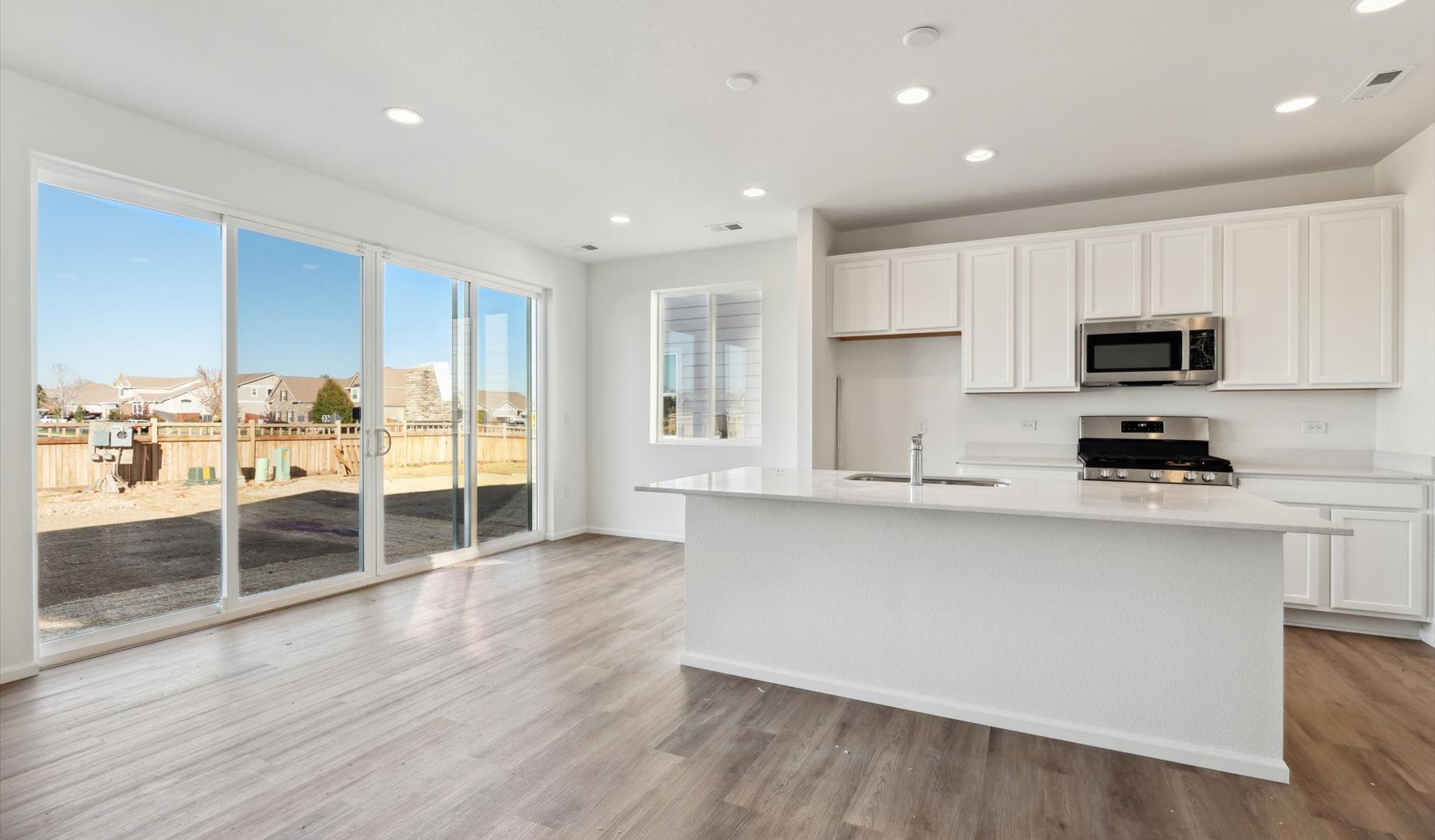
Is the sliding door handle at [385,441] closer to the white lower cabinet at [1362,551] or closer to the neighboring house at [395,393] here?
the neighboring house at [395,393]

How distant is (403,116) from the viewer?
10.5 ft

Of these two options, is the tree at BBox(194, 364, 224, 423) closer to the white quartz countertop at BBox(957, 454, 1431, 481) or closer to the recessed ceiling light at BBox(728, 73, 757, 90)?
the recessed ceiling light at BBox(728, 73, 757, 90)

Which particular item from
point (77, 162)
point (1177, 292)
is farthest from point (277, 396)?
point (1177, 292)

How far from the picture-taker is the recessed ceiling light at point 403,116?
3137 mm

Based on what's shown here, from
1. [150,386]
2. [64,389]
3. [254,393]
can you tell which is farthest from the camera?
[254,393]

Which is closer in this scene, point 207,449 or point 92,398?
point 92,398

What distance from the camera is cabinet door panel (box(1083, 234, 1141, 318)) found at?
4051 mm

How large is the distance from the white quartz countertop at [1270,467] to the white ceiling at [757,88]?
1.81 m

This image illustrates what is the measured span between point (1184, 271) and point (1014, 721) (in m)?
3.11

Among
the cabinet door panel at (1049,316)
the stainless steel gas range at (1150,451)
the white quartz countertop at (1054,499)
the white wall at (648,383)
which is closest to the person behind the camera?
the white quartz countertop at (1054,499)

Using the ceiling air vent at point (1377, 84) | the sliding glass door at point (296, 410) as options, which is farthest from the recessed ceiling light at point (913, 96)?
the sliding glass door at point (296, 410)

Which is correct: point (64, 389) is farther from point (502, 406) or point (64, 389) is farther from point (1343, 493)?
point (1343, 493)

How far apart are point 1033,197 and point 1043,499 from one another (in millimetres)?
2894

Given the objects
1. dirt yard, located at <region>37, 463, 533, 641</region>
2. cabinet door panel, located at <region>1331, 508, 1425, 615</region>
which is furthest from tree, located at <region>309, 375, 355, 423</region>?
cabinet door panel, located at <region>1331, 508, 1425, 615</region>
